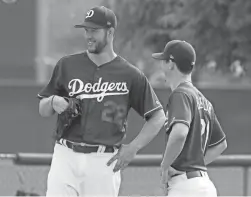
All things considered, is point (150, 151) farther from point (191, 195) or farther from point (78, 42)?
point (78, 42)

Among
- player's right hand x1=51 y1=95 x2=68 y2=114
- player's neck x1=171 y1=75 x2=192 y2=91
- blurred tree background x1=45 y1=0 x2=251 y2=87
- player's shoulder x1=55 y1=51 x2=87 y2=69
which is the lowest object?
blurred tree background x1=45 y1=0 x2=251 y2=87

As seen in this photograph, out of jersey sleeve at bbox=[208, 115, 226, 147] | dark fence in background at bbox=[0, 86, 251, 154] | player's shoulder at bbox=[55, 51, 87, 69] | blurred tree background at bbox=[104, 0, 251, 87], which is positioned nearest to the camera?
jersey sleeve at bbox=[208, 115, 226, 147]

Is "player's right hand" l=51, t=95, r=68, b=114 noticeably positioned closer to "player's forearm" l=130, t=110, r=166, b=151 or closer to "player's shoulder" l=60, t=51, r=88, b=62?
"player's shoulder" l=60, t=51, r=88, b=62

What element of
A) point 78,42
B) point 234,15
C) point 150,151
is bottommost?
point 78,42

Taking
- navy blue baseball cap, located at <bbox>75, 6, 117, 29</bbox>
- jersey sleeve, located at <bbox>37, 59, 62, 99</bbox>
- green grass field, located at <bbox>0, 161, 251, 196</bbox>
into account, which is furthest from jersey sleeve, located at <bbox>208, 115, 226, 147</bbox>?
green grass field, located at <bbox>0, 161, 251, 196</bbox>

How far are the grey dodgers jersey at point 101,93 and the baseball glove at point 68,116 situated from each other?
37 millimetres

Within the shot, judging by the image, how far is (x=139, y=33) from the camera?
647 inches

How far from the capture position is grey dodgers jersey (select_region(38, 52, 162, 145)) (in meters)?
5.73

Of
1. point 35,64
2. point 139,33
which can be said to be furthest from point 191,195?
point 35,64

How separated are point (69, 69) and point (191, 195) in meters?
1.37

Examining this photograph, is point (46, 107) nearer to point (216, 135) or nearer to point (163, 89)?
point (216, 135)

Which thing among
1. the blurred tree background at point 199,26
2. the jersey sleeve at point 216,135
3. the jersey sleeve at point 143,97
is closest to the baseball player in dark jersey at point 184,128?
the jersey sleeve at point 216,135

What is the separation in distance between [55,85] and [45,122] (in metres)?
7.86

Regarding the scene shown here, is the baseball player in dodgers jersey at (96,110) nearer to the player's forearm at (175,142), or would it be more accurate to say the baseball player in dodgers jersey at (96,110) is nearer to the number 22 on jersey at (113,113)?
the number 22 on jersey at (113,113)
